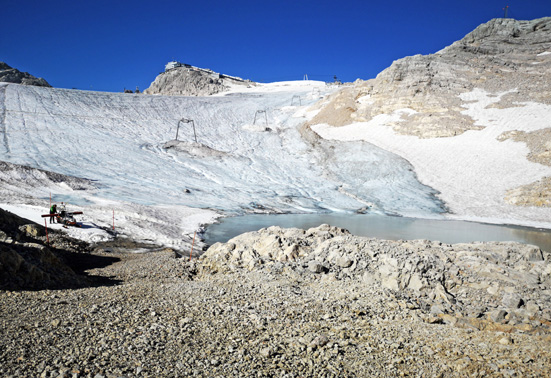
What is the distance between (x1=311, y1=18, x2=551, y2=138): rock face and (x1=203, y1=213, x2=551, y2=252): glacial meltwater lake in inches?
629

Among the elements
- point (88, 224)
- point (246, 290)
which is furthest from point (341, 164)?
point (246, 290)

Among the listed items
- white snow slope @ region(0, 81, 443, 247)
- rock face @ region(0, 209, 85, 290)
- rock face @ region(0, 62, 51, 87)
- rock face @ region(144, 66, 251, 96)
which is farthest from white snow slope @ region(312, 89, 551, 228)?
rock face @ region(0, 62, 51, 87)

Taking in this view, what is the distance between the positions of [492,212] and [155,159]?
2389cm

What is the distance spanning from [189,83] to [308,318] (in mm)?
77302

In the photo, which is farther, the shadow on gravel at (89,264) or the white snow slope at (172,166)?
the white snow slope at (172,166)

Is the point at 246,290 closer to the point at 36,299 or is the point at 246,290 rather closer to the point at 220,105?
the point at 36,299

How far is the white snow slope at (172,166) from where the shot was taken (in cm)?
1741

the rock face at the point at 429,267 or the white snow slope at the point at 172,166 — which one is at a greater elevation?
the white snow slope at the point at 172,166

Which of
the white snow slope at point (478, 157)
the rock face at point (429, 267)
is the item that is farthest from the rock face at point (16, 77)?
the rock face at point (429, 267)

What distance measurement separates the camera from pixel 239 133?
37.4 metres

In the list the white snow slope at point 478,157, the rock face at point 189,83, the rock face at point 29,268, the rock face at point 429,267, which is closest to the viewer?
the rock face at point 429,267

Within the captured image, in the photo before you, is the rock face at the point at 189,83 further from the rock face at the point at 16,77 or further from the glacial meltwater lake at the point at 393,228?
the glacial meltwater lake at the point at 393,228

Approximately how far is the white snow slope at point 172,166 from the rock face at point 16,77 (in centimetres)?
2055

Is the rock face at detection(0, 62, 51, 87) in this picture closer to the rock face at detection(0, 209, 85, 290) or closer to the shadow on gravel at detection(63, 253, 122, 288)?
the shadow on gravel at detection(63, 253, 122, 288)
